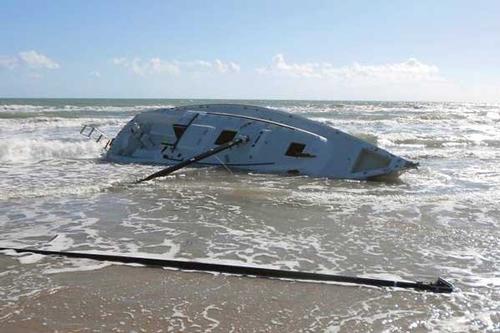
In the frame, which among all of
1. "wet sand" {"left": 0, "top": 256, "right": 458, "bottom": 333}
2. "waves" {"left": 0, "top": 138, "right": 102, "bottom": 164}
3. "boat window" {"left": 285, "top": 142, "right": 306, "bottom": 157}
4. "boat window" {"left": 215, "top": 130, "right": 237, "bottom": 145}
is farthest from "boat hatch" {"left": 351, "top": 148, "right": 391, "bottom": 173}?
"waves" {"left": 0, "top": 138, "right": 102, "bottom": 164}

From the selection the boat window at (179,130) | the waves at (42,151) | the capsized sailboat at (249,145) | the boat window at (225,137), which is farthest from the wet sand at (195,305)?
the waves at (42,151)

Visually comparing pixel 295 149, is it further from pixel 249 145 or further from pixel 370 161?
pixel 370 161

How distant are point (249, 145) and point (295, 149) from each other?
115cm

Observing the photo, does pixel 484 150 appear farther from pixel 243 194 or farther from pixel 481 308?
pixel 481 308

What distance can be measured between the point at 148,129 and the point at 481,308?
36.8 ft

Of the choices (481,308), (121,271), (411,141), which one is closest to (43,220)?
(121,271)

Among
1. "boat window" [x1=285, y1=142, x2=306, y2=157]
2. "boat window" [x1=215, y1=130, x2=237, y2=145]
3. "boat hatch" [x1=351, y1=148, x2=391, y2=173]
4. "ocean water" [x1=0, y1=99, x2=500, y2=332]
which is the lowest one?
"ocean water" [x1=0, y1=99, x2=500, y2=332]

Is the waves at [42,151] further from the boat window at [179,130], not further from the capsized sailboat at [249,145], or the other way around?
the boat window at [179,130]

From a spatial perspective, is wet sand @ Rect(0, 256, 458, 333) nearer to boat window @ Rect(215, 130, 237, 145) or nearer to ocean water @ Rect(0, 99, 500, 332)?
ocean water @ Rect(0, 99, 500, 332)

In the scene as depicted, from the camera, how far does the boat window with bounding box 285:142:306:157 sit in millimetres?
11750

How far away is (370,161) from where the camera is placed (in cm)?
1116

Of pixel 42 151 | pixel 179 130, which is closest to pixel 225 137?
pixel 179 130

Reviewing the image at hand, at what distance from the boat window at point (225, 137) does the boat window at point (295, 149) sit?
1.54m

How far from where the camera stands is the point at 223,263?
5172mm
